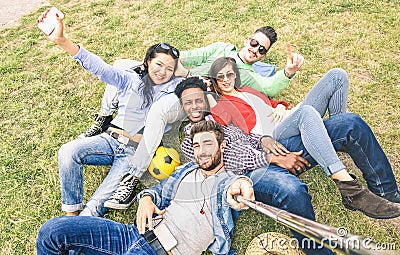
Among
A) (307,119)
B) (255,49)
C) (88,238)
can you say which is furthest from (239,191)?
(255,49)

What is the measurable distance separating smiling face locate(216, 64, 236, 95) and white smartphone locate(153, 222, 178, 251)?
4.24 ft

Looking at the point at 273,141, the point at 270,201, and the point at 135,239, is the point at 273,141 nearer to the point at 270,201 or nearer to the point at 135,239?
the point at 270,201

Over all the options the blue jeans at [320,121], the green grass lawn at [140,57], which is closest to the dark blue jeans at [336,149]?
the blue jeans at [320,121]

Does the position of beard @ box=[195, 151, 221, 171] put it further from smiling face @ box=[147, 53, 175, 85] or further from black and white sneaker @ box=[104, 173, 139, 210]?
smiling face @ box=[147, 53, 175, 85]

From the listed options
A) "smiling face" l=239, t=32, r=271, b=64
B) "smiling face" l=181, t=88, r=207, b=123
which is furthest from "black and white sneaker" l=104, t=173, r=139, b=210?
"smiling face" l=239, t=32, r=271, b=64

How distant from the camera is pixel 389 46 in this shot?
15.1 ft

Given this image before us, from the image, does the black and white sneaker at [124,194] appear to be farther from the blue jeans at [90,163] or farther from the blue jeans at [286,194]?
the blue jeans at [286,194]

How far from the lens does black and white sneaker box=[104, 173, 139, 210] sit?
3.09 metres

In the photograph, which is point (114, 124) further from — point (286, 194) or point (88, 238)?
point (286, 194)

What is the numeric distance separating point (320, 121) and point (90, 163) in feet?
6.02

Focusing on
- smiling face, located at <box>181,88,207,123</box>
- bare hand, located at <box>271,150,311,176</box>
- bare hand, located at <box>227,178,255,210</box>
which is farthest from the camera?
smiling face, located at <box>181,88,207,123</box>

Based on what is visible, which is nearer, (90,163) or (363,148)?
(363,148)

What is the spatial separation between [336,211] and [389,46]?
2.51 metres

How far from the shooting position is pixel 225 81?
131 inches
